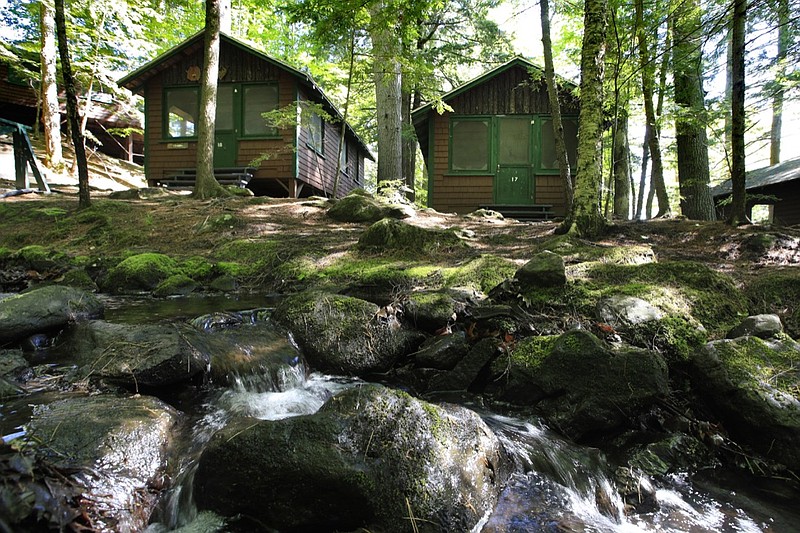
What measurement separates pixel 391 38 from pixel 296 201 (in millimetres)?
4843

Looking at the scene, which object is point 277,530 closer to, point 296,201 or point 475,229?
point 475,229

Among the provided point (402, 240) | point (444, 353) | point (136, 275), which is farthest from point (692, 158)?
point (136, 275)

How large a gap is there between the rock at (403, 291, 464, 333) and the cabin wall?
Result: 37.1ft

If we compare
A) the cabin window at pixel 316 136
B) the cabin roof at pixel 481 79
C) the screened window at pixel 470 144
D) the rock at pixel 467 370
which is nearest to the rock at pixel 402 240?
the rock at pixel 467 370

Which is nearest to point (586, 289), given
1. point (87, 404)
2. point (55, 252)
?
point (87, 404)

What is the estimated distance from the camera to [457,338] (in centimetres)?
417

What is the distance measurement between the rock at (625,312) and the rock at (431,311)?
135 cm

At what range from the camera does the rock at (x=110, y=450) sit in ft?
7.07

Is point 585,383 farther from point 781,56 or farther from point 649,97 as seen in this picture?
point 649,97

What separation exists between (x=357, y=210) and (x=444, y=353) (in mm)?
6728

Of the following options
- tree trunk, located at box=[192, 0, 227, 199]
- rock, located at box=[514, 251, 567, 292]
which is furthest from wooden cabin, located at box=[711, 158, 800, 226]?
tree trunk, located at box=[192, 0, 227, 199]

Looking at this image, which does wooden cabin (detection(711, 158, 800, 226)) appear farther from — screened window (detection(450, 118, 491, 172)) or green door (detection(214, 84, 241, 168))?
green door (detection(214, 84, 241, 168))

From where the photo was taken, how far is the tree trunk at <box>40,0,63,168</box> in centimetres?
1546

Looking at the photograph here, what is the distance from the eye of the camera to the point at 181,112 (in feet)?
54.1
